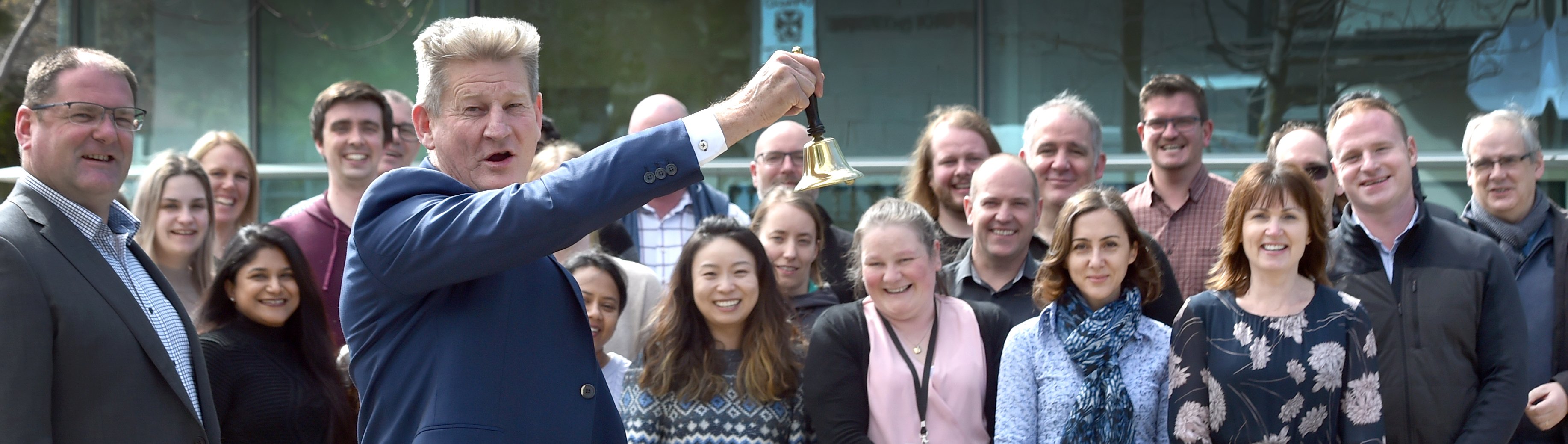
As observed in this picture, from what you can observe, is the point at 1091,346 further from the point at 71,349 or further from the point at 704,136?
the point at 71,349

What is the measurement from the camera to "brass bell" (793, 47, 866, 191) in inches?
82.0

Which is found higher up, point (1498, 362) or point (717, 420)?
point (1498, 362)

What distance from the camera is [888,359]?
3.91m

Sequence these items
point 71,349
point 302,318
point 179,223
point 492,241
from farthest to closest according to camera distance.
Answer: point 179,223
point 302,318
point 71,349
point 492,241

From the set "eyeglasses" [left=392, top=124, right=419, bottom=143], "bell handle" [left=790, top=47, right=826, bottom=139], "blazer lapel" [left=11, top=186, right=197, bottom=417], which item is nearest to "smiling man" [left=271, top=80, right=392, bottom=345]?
"eyeglasses" [left=392, top=124, right=419, bottom=143]

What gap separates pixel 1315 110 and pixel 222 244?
5.77 metres

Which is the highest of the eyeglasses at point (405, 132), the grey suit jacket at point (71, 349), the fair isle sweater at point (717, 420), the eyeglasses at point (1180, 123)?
the eyeglasses at point (405, 132)

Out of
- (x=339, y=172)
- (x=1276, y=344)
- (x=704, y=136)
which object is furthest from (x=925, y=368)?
(x=339, y=172)

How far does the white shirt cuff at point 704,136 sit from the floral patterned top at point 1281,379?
2.21m

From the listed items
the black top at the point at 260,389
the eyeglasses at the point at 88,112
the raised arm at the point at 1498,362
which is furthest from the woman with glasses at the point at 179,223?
the raised arm at the point at 1498,362

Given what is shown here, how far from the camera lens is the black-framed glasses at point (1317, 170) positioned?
16.2ft

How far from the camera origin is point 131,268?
3223 mm

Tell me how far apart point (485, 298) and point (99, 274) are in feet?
4.82

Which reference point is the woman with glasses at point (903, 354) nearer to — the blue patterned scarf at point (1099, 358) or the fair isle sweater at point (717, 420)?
the fair isle sweater at point (717, 420)
